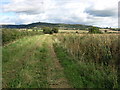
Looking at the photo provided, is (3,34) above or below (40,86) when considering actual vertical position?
above

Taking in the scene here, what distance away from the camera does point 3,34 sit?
23734 millimetres

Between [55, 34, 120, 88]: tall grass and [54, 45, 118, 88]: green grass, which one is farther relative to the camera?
[55, 34, 120, 88]: tall grass

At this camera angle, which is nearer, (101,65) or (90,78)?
(90,78)

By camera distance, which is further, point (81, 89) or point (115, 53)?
point (115, 53)

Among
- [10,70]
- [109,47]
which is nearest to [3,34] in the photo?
[10,70]

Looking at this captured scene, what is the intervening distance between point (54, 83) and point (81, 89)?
1135 millimetres

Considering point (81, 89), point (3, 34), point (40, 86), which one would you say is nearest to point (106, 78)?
point (81, 89)

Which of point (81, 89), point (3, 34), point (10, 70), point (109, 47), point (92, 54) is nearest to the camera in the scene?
Result: point (81, 89)

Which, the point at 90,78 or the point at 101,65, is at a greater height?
the point at 101,65

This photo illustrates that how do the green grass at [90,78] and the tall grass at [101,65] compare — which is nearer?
the green grass at [90,78]

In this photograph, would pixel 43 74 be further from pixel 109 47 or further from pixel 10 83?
pixel 109 47

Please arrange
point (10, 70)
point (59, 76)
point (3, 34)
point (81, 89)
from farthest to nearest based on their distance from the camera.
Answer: point (3, 34) < point (10, 70) < point (59, 76) < point (81, 89)

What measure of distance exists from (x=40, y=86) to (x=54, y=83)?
2.16 feet

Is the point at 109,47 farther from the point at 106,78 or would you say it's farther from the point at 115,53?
the point at 106,78
